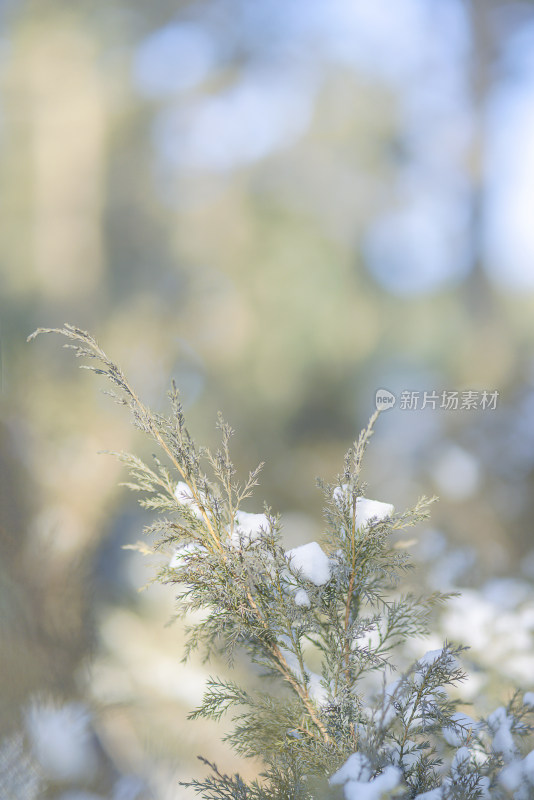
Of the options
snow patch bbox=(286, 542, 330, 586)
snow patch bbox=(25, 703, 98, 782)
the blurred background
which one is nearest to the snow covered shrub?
snow patch bbox=(286, 542, 330, 586)

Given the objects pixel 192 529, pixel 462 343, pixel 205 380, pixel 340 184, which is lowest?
pixel 192 529

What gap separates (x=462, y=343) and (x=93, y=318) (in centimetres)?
56

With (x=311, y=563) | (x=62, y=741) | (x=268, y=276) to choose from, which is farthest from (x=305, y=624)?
(x=268, y=276)

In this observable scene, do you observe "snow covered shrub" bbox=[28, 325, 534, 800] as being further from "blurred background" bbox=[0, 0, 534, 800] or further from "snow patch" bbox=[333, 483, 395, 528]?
"blurred background" bbox=[0, 0, 534, 800]

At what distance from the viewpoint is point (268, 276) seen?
822 mm

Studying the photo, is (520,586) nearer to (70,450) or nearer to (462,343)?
(462,343)

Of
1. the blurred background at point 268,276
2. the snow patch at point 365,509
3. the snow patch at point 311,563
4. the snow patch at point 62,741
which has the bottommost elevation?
the snow patch at point 62,741

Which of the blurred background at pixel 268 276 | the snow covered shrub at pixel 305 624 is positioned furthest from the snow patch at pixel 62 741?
the snow covered shrub at pixel 305 624

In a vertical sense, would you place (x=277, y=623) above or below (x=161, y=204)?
below

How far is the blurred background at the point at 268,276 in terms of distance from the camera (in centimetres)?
74

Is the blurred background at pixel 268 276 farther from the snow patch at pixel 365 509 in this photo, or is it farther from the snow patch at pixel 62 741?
the snow patch at pixel 365 509

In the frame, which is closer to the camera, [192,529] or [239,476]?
[192,529]

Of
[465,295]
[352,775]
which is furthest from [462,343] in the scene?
[352,775]

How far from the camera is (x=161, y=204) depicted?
80 centimetres
